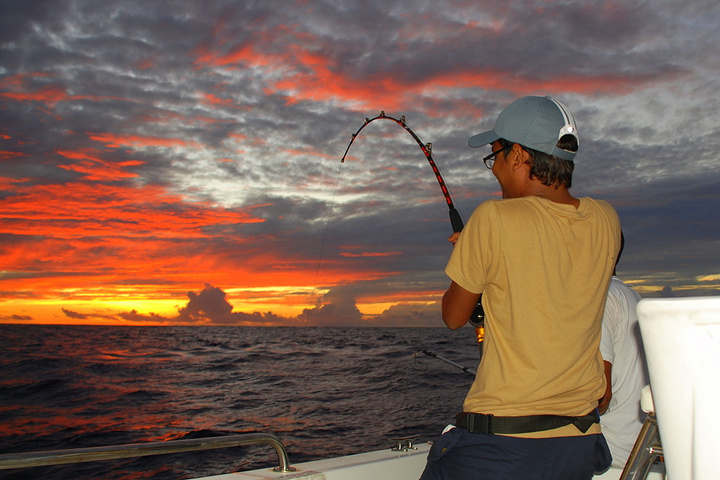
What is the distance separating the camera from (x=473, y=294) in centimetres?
125

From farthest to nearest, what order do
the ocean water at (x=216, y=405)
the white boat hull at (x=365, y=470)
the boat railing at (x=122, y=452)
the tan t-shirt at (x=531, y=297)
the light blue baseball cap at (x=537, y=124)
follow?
the ocean water at (x=216, y=405), the white boat hull at (x=365, y=470), the boat railing at (x=122, y=452), the light blue baseball cap at (x=537, y=124), the tan t-shirt at (x=531, y=297)

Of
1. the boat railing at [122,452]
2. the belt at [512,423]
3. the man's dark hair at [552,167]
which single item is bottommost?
the boat railing at [122,452]

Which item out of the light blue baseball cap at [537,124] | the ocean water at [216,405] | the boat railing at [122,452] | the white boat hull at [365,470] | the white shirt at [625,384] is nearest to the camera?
the light blue baseball cap at [537,124]

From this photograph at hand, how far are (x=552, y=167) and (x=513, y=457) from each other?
66 cm

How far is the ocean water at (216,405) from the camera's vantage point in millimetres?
9352

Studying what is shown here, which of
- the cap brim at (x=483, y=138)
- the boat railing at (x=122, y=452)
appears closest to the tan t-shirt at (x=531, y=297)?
the cap brim at (x=483, y=138)

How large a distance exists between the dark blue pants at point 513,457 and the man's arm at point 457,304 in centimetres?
25

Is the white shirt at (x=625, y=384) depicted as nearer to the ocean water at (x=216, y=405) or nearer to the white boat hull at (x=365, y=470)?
the white boat hull at (x=365, y=470)

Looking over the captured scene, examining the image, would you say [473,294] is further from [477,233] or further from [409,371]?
[409,371]

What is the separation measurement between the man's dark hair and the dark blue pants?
1.93 feet

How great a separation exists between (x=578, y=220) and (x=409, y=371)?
1964 cm

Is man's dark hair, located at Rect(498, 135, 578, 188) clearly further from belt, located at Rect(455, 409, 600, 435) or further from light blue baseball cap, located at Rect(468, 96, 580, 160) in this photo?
belt, located at Rect(455, 409, 600, 435)

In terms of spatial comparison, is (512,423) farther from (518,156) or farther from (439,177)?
(439,177)

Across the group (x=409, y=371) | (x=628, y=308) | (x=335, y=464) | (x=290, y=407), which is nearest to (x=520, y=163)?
(x=628, y=308)
